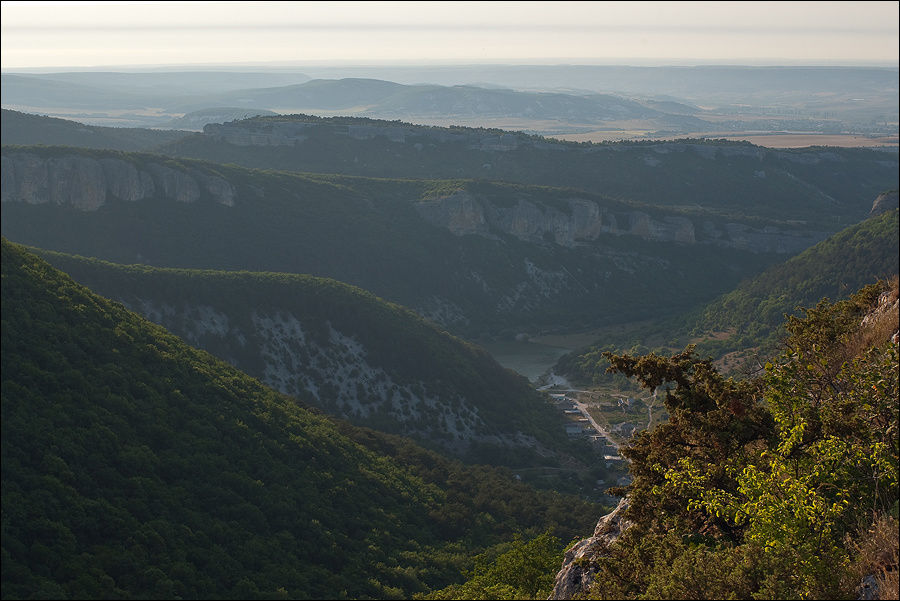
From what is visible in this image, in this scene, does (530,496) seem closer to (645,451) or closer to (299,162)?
(645,451)

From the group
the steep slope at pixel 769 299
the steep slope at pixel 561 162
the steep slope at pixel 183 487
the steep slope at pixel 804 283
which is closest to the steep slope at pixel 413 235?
the steep slope at pixel 769 299

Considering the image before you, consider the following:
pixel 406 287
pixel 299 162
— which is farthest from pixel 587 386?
pixel 299 162

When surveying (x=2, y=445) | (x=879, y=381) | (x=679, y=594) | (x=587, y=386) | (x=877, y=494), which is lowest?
(x=587, y=386)

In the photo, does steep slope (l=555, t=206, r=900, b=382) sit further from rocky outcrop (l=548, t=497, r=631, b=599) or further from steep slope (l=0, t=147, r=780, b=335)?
rocky outcrop (l=548, t=497, r=631, b=599)

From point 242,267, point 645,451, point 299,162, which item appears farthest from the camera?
point 299,162

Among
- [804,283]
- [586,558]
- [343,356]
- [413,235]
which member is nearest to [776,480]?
[586,558]

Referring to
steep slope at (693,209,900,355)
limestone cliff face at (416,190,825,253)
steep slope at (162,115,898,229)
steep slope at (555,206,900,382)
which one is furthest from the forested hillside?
steep slope at (162,115,898,229)

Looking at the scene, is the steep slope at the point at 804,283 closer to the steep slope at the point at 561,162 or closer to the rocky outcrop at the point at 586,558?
the steep slope at the point at 561,162
